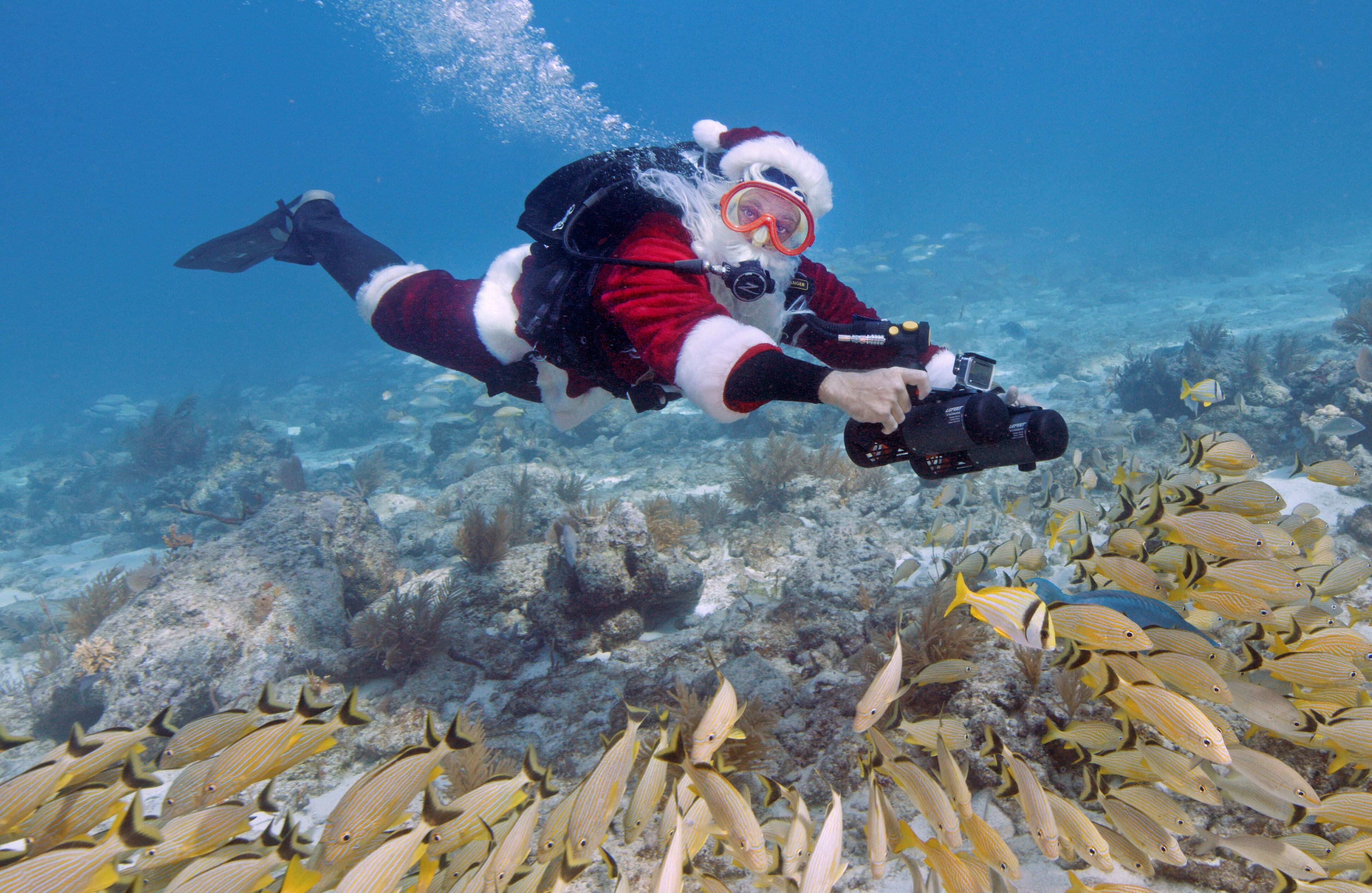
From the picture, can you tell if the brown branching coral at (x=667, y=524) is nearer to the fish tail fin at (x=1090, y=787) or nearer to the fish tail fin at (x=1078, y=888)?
the fish tail fin at (x=1090, y=787)

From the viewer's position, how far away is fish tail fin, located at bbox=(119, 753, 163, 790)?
207 centimetres

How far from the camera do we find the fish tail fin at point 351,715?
211 cm

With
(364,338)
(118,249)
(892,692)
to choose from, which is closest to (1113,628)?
(892,692)

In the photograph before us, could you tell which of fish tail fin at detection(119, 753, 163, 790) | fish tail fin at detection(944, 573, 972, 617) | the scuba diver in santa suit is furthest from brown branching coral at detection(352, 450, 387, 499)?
fish tail fin at detection(944, 573, 972, 617)

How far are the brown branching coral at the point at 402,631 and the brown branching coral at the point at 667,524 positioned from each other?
2333mm

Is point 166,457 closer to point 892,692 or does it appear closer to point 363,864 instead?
point 363,864

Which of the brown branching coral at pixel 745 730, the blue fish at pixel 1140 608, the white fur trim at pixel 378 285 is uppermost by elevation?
the white fur trim at pixel 378 285

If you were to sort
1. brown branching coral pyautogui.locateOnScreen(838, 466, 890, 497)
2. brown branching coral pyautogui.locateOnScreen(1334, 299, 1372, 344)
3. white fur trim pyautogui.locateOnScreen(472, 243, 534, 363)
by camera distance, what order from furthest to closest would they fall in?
brown branching coral pyautogui.locateOnScreen(1334, 299, 1372, 344), brown branching coral pyautogui.locateOnScreen(838, 466, 890, 497), white fur trim pyautogui.locateOnScreen(472, 243, 534, 363)

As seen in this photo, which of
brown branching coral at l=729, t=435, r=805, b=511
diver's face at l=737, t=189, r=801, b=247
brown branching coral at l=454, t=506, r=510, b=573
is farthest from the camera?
brown branching coral at l=729, t=435, r=805, b=511

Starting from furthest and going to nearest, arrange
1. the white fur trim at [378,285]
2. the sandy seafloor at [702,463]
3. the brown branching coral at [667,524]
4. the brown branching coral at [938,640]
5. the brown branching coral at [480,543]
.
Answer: the brown branching coral at [667,524] → the brown branching coral at [480,543] → the sandy seafloor at [702,463] → the white fur trim at [378,285] → the brown branching coral at [938,640]

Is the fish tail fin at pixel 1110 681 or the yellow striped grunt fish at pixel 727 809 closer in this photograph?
the yellow striped grunt fish at pixel 727 809

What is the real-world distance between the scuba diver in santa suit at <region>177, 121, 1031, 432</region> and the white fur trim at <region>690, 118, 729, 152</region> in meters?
0.01

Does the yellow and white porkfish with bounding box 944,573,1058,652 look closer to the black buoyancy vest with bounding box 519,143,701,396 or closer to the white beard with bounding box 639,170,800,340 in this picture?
the white beard with bounding box 639,170,800,340

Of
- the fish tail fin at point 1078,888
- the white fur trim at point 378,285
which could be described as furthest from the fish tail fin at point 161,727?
the fish tail fin at point 1078,888
